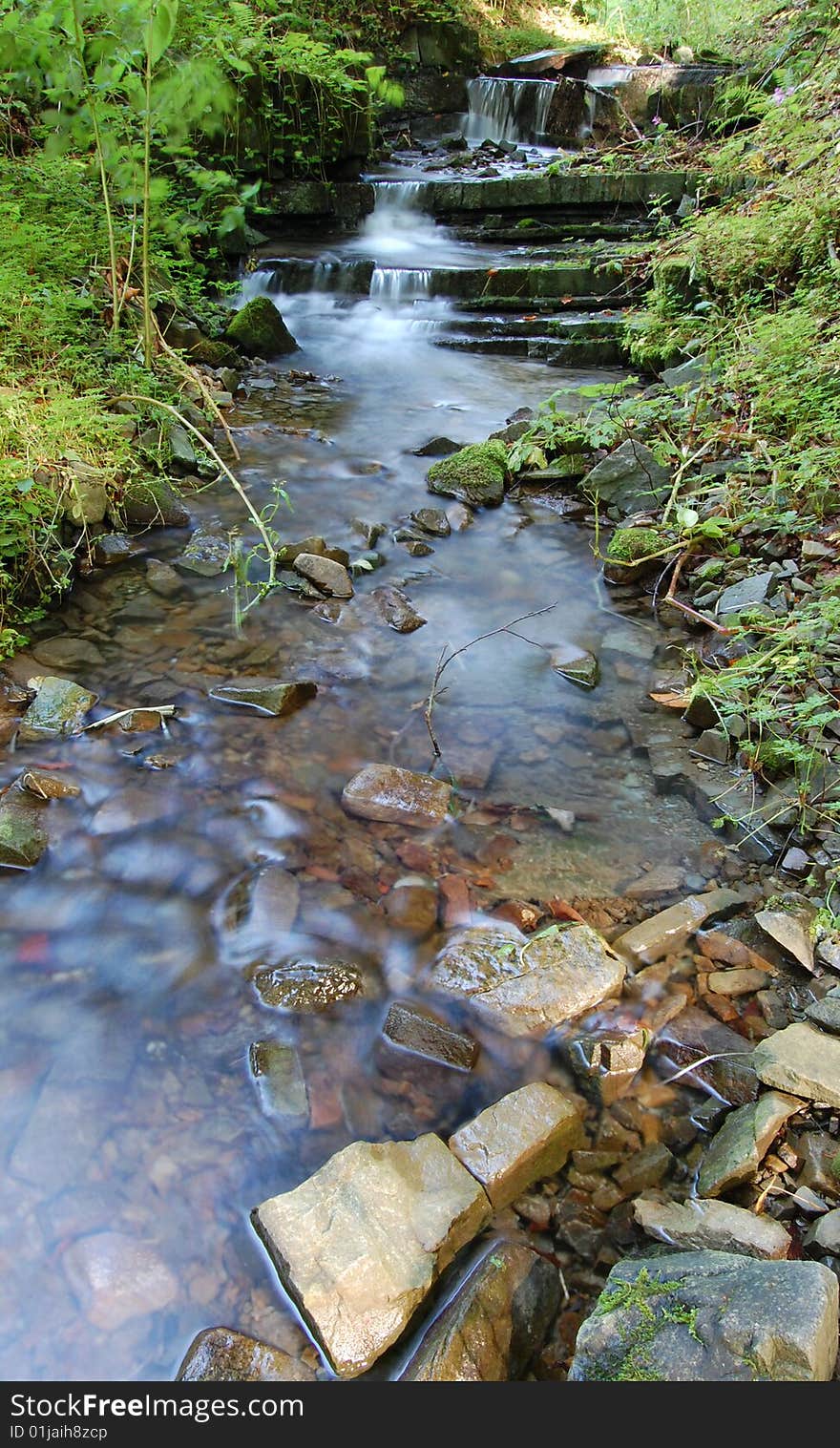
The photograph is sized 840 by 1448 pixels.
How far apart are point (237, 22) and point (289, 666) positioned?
761cm

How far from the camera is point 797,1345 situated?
1293mm

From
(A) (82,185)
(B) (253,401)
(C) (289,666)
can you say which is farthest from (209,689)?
(A) (82,185)

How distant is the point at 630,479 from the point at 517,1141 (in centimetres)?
420

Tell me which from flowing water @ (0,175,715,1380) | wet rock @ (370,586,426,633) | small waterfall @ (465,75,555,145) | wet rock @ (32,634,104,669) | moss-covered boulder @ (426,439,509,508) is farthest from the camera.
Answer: small waterfall @ (465,75,555,145)

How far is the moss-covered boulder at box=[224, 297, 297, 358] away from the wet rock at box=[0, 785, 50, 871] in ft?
18.5

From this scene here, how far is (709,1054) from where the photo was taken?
222 cm

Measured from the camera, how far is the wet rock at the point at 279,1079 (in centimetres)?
211

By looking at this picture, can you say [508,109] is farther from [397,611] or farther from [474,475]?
[397,611]

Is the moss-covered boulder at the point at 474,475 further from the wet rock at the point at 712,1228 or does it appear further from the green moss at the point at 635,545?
the wet rock at the point at 712,1228

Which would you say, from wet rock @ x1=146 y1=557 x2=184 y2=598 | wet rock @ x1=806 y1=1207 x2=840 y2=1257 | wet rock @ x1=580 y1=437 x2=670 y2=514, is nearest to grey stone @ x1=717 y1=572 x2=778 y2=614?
wet rock @ x1=580 y1=437 x2=670 y2=514

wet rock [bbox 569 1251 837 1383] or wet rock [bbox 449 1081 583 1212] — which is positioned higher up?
wet rock [bbox 569 1251 837 1383]

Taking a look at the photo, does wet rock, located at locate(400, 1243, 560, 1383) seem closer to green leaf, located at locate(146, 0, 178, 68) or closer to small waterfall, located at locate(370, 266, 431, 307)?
green leaf, located at locate(146, 0, 178, 68)

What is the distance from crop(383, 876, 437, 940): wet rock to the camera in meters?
2.62
